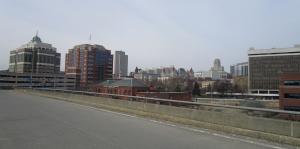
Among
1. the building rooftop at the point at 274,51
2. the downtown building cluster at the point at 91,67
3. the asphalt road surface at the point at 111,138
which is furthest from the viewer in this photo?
the building rooftop at the point at 274,51

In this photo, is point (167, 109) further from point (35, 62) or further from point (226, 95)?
point (226, 95)

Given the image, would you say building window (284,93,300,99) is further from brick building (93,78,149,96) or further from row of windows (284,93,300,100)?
brick building (93,78,149,96)

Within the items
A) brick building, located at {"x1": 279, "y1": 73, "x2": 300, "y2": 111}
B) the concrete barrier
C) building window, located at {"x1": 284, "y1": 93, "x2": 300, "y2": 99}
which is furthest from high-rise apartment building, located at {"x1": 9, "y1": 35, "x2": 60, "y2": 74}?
the concrete barrier

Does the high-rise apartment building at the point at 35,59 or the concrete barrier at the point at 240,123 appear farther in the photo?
the high-rise apartment building at the point at 35,59

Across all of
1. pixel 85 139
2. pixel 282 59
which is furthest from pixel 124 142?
pixel 282 59

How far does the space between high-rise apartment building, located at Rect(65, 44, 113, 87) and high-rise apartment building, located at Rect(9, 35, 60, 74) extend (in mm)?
8909

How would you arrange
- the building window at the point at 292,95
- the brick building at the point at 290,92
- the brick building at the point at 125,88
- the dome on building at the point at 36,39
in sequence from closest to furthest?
the brick building at the point at 290,92
the building window at the point at 292,95
the brick building at the point at 125,88
the dome on building at the point at 36,39

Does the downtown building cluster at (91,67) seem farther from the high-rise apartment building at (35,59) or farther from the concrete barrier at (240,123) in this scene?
the concrete barrier at (240,123)

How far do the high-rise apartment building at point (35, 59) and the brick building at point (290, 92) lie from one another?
318 feet

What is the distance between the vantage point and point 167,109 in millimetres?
17922

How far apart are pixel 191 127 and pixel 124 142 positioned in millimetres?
4384

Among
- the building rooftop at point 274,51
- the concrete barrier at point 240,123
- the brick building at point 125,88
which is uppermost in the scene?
the building rooftop at point 274,51

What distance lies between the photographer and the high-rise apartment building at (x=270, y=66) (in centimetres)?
16275

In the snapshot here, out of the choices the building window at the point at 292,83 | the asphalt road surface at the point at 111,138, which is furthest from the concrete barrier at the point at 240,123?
the building window at the point at 292,83
